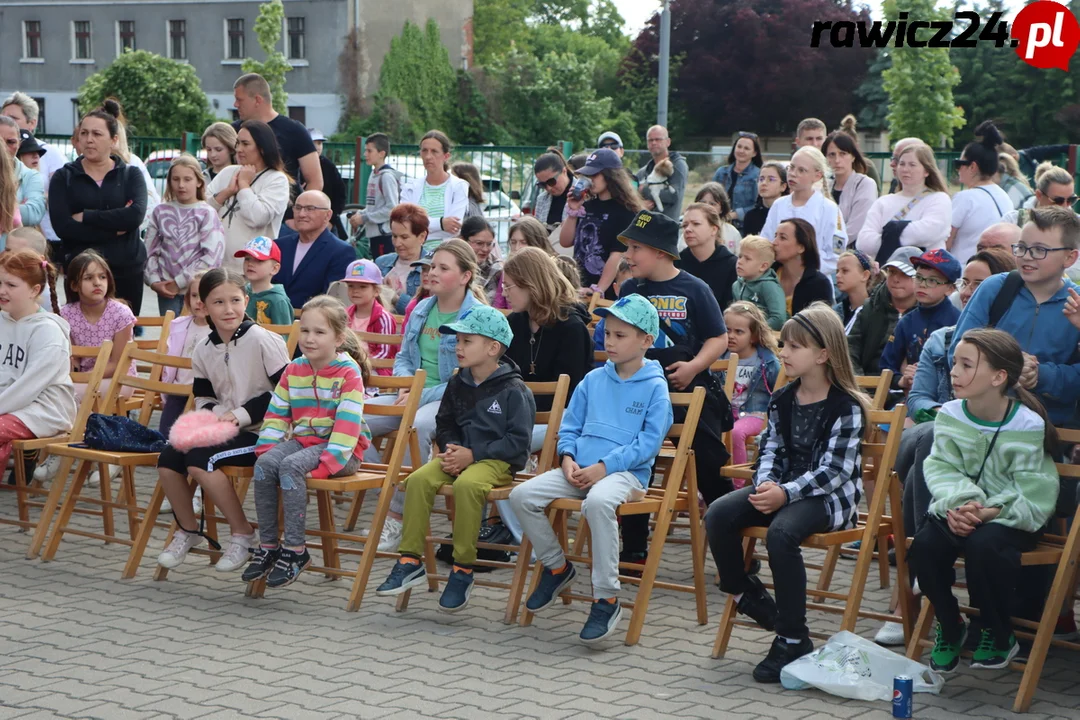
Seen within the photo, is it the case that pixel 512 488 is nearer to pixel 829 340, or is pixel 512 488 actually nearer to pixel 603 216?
pixel 829 340

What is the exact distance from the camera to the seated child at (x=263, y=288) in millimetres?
7859

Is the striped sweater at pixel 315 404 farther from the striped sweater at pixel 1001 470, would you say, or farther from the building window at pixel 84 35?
the building window at pixel 84 35

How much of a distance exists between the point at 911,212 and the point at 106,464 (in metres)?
5.45

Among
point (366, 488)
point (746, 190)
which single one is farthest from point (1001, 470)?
point (746, 190)

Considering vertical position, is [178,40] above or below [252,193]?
above

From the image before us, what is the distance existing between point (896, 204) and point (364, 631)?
528cm

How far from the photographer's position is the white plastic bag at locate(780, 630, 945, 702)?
16.5 ft

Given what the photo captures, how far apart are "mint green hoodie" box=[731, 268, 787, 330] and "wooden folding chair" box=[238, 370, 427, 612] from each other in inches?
97.7

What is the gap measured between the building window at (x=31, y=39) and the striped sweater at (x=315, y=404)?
51285 millimetres

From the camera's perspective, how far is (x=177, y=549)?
6.48 m

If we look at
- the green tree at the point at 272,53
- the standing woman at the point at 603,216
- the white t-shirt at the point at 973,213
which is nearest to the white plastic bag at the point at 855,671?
the standing woman at the point at 603,216

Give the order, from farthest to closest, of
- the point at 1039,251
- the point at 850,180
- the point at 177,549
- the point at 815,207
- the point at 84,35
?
1. the point at 84,35
2. the point at 850,180
3. the point at 815,207
4. the point at 177,549
5. the point at 1039,251

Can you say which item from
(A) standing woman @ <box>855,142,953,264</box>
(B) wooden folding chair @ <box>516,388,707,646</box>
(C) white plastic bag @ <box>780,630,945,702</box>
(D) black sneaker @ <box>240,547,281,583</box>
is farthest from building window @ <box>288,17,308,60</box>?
(C) white plastic bag @ <box>780,630,945,702</box>

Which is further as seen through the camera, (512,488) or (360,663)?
(512,488)
